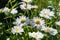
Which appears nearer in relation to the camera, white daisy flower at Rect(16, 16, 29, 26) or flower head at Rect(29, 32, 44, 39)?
flower head at Rect(29, 32, 44, 39)

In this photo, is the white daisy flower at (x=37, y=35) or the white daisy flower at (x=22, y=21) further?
the white daisy flower at (x=22, y=21)

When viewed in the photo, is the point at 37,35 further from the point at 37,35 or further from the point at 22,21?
the point at 22,21

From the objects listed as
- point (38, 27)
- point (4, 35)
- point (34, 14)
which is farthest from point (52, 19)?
point (4, 35)

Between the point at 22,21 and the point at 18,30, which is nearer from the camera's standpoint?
the point at 18,30

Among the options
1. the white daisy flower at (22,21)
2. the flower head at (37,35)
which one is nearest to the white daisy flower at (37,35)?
the flower head at (37,35)

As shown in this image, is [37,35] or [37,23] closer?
[37,35]

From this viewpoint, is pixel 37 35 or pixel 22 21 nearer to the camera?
pixel 37 35

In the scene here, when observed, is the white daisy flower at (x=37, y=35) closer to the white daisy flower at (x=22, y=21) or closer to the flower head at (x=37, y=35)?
the flower head at (x=37, y=35)

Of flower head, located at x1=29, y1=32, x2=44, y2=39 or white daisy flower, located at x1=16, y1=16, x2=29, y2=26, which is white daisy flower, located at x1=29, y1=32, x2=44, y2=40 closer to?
flower head, located at x1=29, y1=32, x2=44, y2=39

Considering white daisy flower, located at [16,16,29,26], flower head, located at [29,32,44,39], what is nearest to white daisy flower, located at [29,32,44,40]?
flower head, located at [29,32,44,39]

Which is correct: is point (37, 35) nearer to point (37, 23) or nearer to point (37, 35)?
point (37, 35)

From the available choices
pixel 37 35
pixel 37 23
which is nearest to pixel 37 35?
pixel 37 35
